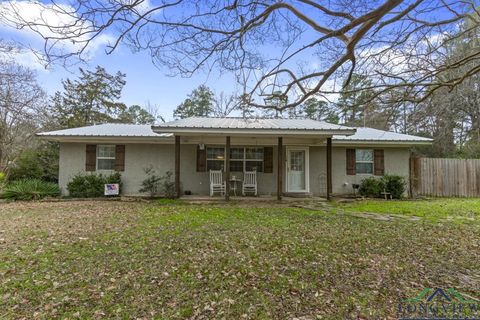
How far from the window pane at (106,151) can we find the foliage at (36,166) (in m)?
4.62

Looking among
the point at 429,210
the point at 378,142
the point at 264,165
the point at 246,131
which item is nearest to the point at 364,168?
the point at 378,142

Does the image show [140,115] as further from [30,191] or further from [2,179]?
[30,191]

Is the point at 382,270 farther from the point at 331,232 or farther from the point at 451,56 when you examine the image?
the point at 451,56

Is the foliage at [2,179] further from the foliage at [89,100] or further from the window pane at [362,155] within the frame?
the window pane at [362,155]

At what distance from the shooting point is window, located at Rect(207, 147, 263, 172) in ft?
35.1

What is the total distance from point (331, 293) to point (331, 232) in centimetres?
247

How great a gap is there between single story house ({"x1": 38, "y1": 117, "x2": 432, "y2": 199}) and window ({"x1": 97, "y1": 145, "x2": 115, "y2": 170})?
0.04 metres

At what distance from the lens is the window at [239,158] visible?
10695mm

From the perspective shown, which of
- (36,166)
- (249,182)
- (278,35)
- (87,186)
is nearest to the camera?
(278,35)

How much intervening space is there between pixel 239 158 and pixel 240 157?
0.20ft

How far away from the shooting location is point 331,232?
5.02 m

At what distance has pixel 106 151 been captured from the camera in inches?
415

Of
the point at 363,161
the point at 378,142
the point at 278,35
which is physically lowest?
the point at 363,161

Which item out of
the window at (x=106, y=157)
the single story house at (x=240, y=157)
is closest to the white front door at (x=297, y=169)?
the single story house at (x=240, y=157)
